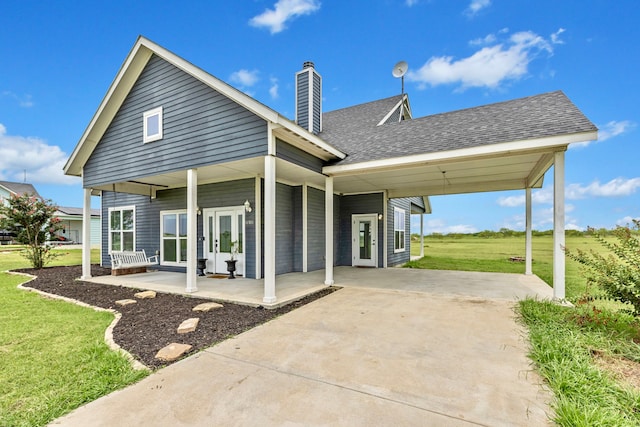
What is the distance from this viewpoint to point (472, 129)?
625 cm

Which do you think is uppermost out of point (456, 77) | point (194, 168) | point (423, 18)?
point (423, 18)

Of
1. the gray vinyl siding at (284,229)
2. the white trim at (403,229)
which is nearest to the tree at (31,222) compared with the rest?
the gray vinyl siding at (284,229)

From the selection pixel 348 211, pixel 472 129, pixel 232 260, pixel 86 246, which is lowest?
pixel 232 260

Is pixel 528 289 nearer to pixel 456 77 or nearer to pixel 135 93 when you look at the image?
pixel 456 77

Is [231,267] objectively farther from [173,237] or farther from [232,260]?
[173,237]

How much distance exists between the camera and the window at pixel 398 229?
1211cm

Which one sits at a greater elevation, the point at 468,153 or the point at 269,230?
the point at 468,153

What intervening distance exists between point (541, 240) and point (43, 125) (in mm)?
41883

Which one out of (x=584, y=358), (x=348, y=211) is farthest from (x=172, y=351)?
(x=348, y=211)

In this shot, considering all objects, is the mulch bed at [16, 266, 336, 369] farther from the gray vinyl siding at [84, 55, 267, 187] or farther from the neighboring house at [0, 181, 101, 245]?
the neighboring house at [0, 181, 101, 245]

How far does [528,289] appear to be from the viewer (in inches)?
269

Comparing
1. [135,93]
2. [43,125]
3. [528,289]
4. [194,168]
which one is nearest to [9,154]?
[43,125]

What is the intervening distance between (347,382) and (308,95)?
362 inches

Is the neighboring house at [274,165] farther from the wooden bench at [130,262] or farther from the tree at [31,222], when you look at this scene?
the tree at [31,222]
